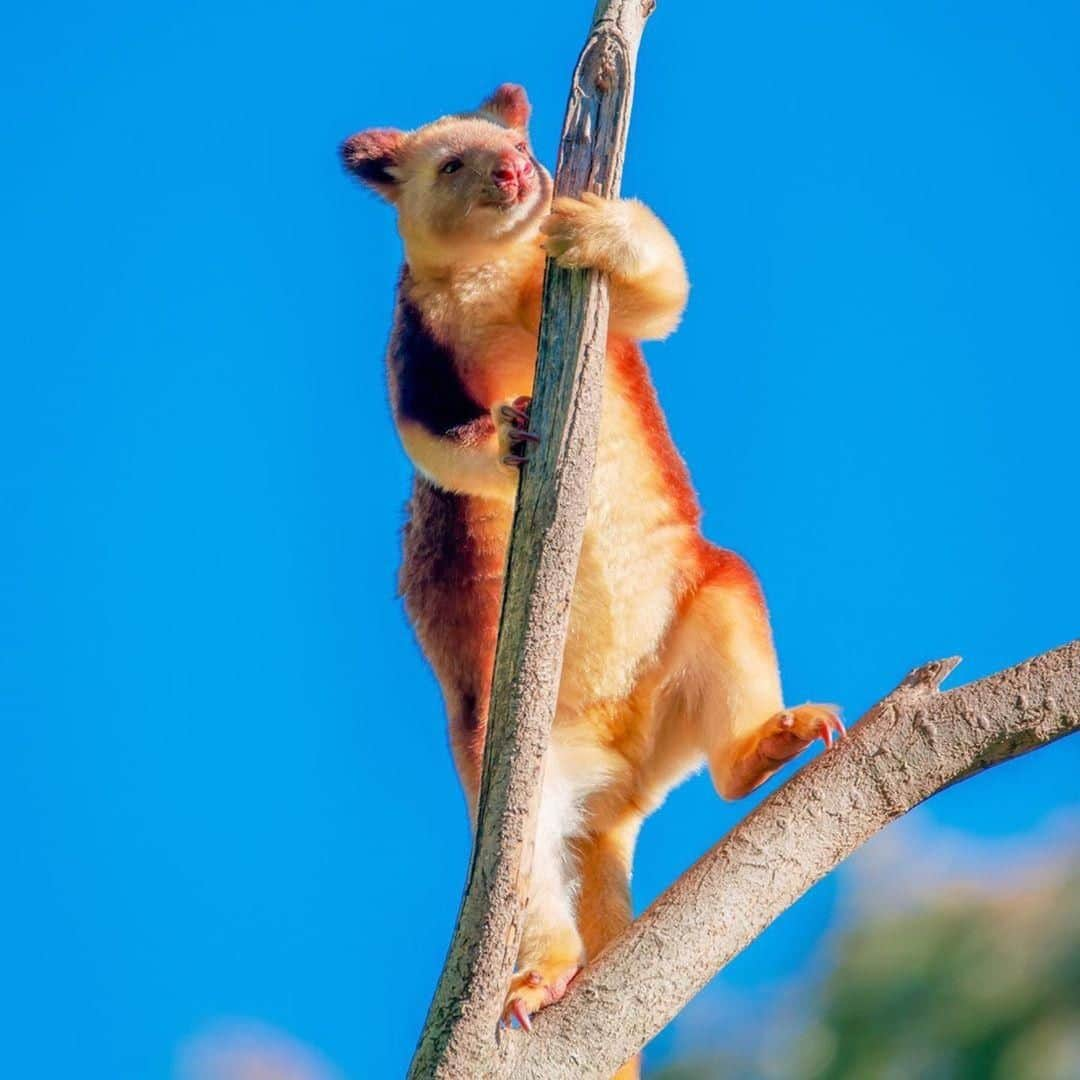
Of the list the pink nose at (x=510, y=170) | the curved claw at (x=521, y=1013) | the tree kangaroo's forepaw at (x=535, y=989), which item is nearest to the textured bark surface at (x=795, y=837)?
the curved claw at (x=521, y=1013)

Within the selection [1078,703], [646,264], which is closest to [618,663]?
[646,264]

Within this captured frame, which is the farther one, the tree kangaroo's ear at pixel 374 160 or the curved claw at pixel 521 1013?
the tree kangaroo's ear at pixel 374 160

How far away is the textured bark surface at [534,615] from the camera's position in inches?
199

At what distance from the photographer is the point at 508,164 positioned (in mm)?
7699

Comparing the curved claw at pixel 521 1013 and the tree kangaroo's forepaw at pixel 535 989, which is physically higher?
the tree kangaroo's forepaw at pixel 535 989

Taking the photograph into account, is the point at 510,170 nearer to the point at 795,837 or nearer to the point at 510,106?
the point at 510,106

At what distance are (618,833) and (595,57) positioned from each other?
11.2 feet

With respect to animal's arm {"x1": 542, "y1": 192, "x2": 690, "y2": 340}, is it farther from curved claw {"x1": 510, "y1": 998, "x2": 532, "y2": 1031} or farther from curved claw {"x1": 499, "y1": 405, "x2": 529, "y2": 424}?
curved claw {"x1": 510, "y1": 998, "x2": 532, "y2": 1031}

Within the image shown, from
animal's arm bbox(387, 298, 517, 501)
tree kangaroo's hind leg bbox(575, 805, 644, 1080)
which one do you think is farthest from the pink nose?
tree kangaroo's hind leg bbox(575, 805, 644, 1080)

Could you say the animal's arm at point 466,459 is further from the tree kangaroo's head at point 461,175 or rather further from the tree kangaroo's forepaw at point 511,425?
the tree kangaroo's head at point 461,175

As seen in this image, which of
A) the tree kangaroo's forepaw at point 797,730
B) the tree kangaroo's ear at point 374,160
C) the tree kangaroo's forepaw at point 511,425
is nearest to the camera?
the tree kangaroo's forepaw at point 511,425

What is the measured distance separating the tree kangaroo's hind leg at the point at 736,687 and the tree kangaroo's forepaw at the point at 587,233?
1791mm

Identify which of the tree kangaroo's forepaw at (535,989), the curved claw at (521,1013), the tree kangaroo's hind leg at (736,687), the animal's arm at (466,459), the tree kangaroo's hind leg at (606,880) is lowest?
the curved claw at (521,1013)

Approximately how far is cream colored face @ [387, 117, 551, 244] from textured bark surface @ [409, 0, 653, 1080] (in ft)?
5.47
